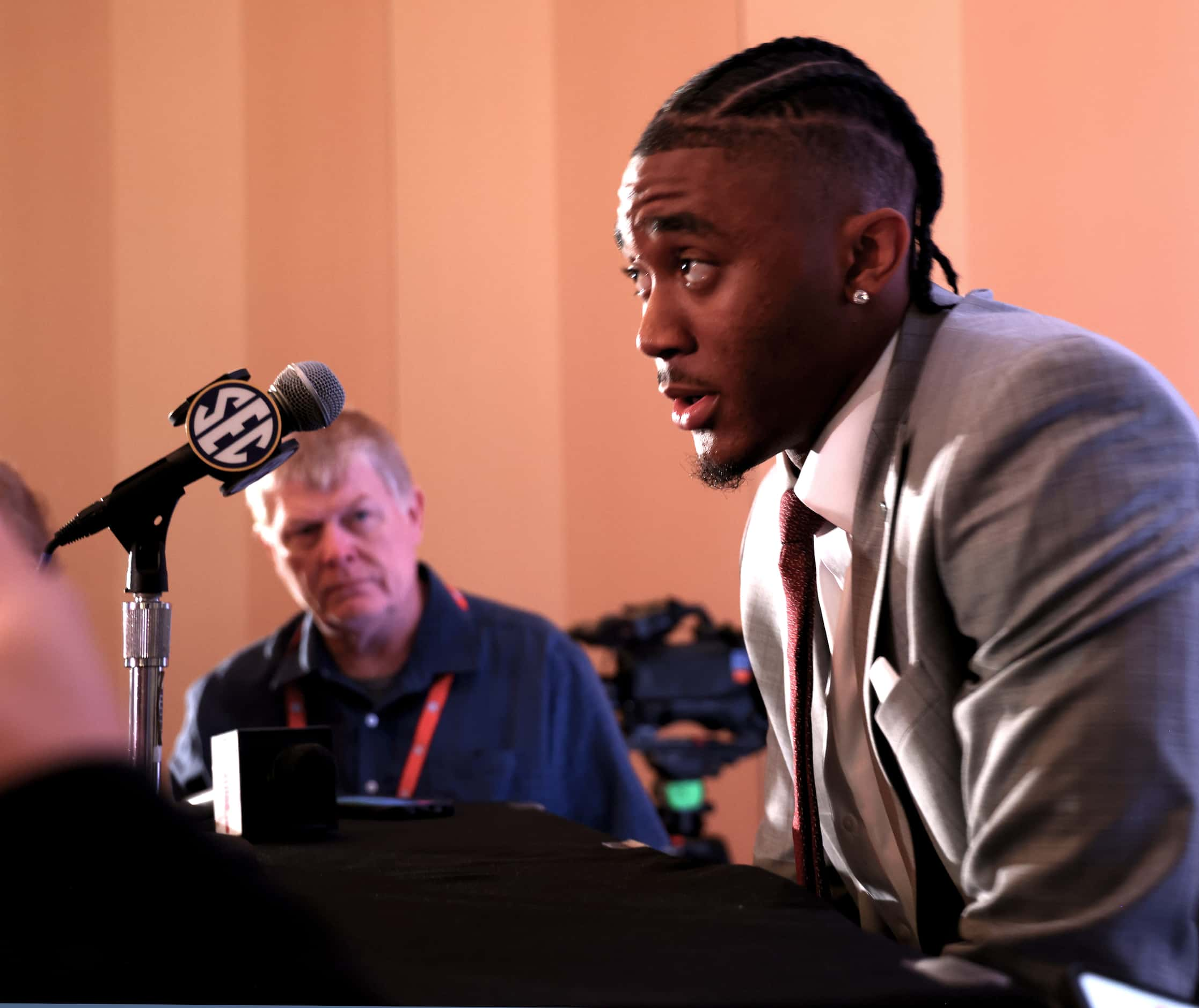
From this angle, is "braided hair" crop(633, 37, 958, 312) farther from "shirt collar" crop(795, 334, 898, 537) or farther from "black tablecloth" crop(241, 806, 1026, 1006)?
"black tablecloth" crop(241, 806, 1026, 1006)

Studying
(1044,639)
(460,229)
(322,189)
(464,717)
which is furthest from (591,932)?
(322,189)

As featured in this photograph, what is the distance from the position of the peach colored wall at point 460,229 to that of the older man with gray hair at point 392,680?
1151mm

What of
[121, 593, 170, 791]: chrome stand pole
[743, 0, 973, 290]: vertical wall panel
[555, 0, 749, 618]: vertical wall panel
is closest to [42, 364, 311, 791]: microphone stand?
[121, 593, 170, 791]: chrome stand pole

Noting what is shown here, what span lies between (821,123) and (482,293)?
2747 millimetres

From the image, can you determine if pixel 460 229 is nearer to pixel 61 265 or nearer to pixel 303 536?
pixel 61 265

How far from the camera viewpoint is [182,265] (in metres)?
3.72

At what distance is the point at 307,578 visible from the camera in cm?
251

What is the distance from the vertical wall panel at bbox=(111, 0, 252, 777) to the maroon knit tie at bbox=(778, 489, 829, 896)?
2731mm

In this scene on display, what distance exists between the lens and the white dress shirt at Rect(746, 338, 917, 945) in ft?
3.29

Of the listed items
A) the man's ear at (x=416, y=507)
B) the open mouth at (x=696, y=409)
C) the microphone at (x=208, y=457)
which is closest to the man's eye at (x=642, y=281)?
the open mouth at (x=696, y=409)

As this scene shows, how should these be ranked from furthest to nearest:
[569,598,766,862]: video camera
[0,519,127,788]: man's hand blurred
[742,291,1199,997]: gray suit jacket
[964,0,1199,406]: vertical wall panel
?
1. [964,0,1199,406]: vertical wall panel
2. [569,598,766,862]: video camera
3. [742,291,1199,997]: gray suit jacket
4. [0,519,127,788]: man's hand blurred

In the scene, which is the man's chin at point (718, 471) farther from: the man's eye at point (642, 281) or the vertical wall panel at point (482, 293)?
the vertical wall panel at point (482, 293)

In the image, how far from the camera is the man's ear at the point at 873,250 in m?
1.12

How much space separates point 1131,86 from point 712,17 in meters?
1.24
